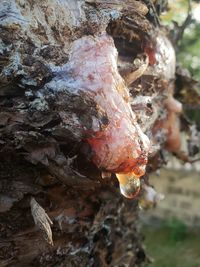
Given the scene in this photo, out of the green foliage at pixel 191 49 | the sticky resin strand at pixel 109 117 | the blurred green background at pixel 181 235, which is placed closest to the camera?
the sticky resin strand at pixel 109 117

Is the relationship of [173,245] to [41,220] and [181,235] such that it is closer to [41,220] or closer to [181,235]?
[181,235]

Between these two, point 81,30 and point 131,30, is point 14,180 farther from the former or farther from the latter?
point 131,30

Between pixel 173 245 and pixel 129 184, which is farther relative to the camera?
pixel 173 245

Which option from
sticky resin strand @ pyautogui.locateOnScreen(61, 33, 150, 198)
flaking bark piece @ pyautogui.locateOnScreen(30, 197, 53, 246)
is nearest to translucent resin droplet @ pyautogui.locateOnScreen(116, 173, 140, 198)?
sticky resin strand @ pyautogui.locateOnScreen(61, 33, 150, 198)

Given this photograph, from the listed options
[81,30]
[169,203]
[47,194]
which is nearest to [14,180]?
[47,194]

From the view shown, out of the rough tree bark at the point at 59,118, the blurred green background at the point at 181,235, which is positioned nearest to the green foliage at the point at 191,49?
the blurred green background at the point at 181,235

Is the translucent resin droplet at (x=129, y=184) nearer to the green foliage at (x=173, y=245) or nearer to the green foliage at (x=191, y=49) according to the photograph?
the green foliage at (x=173, y=245)

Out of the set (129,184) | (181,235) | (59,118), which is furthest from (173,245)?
(59,118)

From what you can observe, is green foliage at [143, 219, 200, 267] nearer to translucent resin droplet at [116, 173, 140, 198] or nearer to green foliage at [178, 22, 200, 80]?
green foliage at [178, 22, 200, 80]
